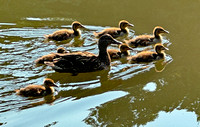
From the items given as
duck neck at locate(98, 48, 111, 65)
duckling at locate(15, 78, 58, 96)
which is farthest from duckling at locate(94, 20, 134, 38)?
duckling at locate(15, 78, 58, 96)

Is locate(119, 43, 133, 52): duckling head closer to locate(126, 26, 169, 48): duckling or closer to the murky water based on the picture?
the murky water

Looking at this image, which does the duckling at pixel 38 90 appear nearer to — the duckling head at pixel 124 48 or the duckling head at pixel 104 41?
the duckling head at pixel 104 41

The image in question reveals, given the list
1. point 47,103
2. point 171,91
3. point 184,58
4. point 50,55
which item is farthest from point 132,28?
point 47,103

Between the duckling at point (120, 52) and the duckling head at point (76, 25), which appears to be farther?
the duckling head at point (76, 25)

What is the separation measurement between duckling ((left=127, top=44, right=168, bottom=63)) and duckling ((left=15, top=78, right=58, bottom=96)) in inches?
63.1

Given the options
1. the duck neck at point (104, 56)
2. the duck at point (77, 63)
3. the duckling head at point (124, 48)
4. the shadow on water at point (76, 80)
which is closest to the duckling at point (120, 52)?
the duckling head at point (124, 48)

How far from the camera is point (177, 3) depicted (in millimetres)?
9211

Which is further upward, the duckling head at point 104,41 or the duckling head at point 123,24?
the duckling head at point 123,24

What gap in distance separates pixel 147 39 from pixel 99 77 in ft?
5.56

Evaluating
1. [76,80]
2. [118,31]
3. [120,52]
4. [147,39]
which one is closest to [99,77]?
[76,80]

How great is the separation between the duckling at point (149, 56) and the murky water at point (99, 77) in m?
0.11

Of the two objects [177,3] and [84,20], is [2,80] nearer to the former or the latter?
[84,20]

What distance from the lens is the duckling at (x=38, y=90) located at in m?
4.68

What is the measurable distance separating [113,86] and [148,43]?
2.00 meters
